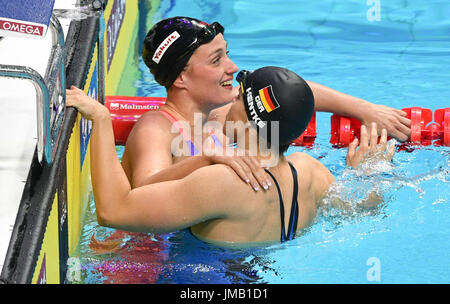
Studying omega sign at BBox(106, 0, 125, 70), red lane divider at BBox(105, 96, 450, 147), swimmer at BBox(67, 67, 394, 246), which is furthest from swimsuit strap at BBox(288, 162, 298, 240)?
omega sign at BBox(106, 0, 125, 70)

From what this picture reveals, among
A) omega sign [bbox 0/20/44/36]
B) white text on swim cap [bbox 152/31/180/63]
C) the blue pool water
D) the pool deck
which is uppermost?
omega sign [bbox 0/20/44/36]

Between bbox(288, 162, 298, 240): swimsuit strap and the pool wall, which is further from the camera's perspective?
bbox(288, 162, 298, 240): swimsuit strap

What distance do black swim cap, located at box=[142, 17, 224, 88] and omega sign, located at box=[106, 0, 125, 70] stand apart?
152cm

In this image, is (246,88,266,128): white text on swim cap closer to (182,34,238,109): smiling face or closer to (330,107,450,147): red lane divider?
(182,34,238,109): smiling face

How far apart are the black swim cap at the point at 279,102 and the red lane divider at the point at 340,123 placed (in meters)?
1.28

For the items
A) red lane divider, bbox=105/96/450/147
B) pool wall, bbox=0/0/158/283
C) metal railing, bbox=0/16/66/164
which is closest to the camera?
pool wall, bbox=0/0/158/283

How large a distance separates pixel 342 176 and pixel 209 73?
0.88m

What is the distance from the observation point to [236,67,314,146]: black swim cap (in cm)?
345

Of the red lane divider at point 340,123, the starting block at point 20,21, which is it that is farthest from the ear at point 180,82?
the starting block at point 20,21

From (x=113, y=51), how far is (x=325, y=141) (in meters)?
1.76

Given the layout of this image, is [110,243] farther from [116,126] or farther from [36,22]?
[36,22]

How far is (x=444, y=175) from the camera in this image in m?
5.22

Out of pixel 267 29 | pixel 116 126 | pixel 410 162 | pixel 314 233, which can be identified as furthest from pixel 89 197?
pixel 267 29

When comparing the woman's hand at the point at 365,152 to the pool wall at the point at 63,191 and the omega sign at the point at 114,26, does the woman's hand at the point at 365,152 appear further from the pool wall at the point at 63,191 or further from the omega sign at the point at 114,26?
the omega sign at the point at 114,26
